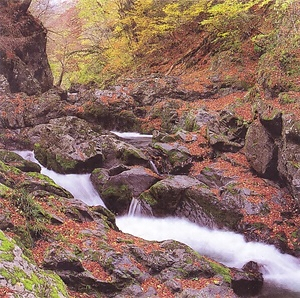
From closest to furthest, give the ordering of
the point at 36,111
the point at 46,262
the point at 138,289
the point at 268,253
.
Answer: the point at 46,262 → the point at 138,289 → the point at 268,253 → the point at 36,111

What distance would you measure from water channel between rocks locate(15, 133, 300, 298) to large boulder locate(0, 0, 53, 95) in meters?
9.54

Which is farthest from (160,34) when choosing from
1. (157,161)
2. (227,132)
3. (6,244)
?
(6,244)

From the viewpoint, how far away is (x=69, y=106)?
1714 centimetres

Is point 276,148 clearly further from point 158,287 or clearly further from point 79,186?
point 79,186

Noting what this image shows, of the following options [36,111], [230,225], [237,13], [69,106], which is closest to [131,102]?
[69,106]

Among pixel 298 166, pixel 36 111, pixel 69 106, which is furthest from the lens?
pixel 69 106

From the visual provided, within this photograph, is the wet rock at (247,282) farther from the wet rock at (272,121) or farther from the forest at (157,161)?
the wet rock at (272,121)

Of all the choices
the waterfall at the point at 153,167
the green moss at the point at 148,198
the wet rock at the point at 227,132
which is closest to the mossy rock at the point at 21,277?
the green moss at the point at 148,198

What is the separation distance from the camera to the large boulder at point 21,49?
1825 centimetres

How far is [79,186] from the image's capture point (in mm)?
11711

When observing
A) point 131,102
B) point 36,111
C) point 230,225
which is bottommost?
point 230,225

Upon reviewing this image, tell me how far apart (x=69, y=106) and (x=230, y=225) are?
10.8m

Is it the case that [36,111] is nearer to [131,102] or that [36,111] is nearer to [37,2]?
[131,102]

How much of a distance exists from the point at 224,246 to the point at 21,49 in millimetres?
16179
